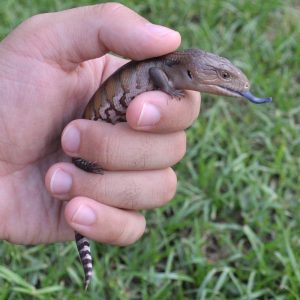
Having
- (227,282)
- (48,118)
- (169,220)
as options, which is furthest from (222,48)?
(48,118)

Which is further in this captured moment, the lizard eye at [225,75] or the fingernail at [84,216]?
the fingernail at [84,216]

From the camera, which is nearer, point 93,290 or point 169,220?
point 93,290

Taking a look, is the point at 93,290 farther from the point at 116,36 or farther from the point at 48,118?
the point at 116,36

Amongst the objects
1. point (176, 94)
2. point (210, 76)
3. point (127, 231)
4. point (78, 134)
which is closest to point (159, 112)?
point (176, 94)

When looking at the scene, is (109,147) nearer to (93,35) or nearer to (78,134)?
(78,134)

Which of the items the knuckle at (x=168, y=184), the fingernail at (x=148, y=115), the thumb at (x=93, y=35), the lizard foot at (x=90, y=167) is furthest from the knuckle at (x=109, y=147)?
the thumb at (x=93, y=35)

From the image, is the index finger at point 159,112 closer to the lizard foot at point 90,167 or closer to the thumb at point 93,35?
the thumb at point 93,35
